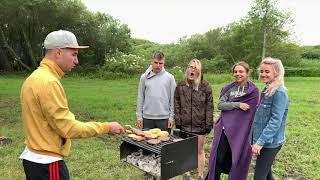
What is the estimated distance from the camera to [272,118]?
14.9 feet

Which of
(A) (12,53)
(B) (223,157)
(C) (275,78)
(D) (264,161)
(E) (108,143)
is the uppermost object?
(C) (275,78)

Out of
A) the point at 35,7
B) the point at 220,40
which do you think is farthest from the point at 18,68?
the point at 220,40

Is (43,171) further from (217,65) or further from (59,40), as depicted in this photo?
(217,65)

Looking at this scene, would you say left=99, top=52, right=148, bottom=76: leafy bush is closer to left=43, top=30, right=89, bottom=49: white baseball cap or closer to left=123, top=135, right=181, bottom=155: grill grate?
left=123, top=135, right=181, bottom=155: grill grate

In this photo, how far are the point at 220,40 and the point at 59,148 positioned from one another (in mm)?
31231

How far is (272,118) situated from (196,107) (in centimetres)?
121

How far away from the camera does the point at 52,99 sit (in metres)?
3.12

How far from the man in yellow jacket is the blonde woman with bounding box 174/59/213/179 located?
7.35ft

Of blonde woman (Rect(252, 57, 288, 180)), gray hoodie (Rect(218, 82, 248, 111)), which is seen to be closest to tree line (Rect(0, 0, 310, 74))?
gray hoodie (Rect(218, 82, 248, 111))

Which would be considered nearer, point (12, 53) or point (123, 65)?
point (123, 65)

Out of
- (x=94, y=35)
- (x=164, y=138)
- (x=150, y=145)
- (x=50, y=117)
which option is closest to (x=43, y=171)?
(x=50, y=117)

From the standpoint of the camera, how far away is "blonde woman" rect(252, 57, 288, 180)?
453 centimetres

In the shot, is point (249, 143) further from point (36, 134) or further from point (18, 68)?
point (18, 68)

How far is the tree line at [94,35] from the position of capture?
22.9 m
